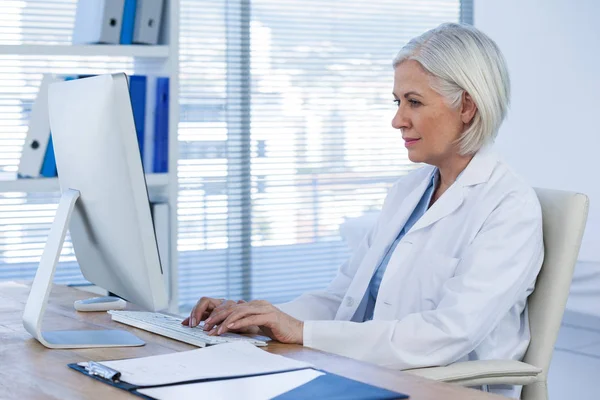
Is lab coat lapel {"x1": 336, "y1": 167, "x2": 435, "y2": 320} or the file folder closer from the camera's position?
the file folder

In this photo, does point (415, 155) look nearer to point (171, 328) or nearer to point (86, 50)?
point (171, 328)

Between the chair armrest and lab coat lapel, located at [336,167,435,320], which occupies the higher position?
lab coat lapel, located at [336,167,435,320]

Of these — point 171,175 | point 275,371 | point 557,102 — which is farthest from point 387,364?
point 557,102

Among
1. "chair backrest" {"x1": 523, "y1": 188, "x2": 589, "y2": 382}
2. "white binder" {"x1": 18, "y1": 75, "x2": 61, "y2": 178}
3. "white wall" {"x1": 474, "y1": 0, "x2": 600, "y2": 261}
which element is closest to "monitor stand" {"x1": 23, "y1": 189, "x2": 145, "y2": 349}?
"chair backrest" {"x1": 523, "y1": 188, "x2": 589, "y2": 382}

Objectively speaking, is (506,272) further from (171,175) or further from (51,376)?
(171,175)

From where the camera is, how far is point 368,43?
14.7 ft

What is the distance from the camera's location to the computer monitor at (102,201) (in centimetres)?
148

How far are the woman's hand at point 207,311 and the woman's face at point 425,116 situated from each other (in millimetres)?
538

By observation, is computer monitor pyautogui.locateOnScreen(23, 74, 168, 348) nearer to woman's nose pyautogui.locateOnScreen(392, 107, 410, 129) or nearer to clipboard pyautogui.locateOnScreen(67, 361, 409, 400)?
clipboard pyautogui.locateOnScreen(67, 361, 409, 400)

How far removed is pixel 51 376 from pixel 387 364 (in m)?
0.63

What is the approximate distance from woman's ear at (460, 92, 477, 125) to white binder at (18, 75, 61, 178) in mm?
1482

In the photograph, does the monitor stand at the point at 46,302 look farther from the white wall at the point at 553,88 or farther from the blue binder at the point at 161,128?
the white wall at the point at 553,88

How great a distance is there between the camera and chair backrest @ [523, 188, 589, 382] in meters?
1.79

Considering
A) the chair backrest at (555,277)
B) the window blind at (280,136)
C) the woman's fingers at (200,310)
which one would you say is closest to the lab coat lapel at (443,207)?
the chair backrest at (555,277)
